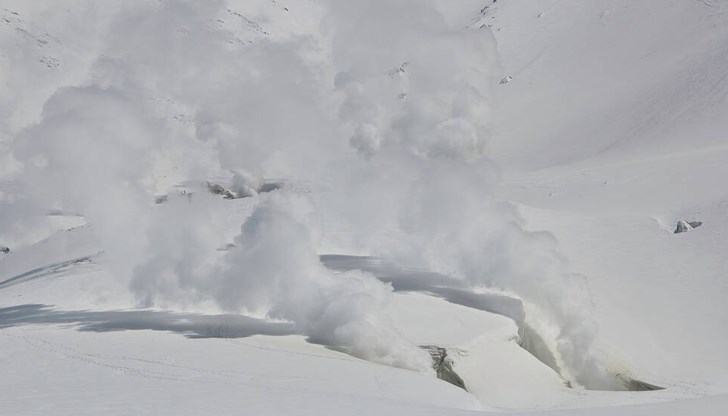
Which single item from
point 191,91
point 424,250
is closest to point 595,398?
point 424,250

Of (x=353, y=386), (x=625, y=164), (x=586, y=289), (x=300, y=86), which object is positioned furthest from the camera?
(x=300, y=86)

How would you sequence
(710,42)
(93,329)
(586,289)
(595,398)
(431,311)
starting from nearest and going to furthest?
(595,398) < (93,329) < (431,311) < (586,289) < (710,42)

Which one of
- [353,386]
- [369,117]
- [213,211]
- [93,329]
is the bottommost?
[353,386]

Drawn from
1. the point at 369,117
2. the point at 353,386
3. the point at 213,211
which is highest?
the point at 369,117

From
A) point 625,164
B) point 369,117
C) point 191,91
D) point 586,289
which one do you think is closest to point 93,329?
point 586,289

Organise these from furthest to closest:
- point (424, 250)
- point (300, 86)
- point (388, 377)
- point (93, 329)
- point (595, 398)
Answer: point (300, 86) → point (424, 250) → point (93, 329) → point (595, 398) → point (388, 377)

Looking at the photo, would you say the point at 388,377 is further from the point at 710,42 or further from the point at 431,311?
the point at 710,42

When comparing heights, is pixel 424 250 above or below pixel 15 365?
above

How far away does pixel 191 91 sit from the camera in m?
125

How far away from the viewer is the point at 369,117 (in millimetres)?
99062

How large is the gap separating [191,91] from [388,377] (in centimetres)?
10537

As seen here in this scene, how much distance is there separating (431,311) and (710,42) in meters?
72.5

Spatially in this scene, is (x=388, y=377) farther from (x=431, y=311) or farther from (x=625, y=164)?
(x=625, y=164)

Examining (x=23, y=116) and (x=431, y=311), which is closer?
(x=431, y=311)
